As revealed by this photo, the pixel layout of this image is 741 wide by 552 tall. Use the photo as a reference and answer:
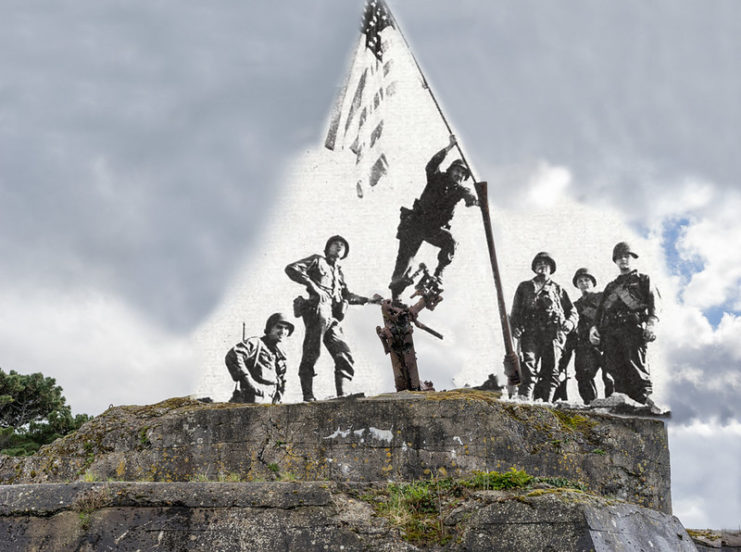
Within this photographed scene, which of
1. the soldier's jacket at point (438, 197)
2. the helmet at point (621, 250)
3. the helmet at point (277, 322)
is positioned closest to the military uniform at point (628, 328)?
the helmet at point (621, 250)

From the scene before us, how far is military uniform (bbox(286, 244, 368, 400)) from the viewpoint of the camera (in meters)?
25.7

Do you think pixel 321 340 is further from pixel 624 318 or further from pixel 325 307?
pixel 624 318

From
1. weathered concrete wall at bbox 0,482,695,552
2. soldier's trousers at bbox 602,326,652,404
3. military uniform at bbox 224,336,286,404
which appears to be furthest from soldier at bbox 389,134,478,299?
weathered concrete wall at bbox 0,482,695,552

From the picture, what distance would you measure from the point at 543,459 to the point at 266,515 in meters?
3.23

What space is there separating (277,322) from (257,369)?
1705 millimetres

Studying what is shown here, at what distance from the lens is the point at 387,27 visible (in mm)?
27609

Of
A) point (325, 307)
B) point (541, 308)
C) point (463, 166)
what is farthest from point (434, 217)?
point (325, 307)

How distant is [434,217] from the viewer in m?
25.9

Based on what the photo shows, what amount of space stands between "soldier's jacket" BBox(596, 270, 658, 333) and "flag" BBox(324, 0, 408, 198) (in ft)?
28.1

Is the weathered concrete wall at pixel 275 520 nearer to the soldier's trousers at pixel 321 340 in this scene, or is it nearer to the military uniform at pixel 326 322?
the military uniform at pixel 326 322

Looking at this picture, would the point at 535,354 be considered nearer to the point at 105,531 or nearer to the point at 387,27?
the point at 387,27

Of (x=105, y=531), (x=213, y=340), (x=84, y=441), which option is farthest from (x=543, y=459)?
(x=213, y=340)

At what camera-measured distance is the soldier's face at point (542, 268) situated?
83.9 ft

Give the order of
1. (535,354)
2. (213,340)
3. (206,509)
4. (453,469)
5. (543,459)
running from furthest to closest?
(213,340), (535,354), (543,459), (453,469), (206,509)
